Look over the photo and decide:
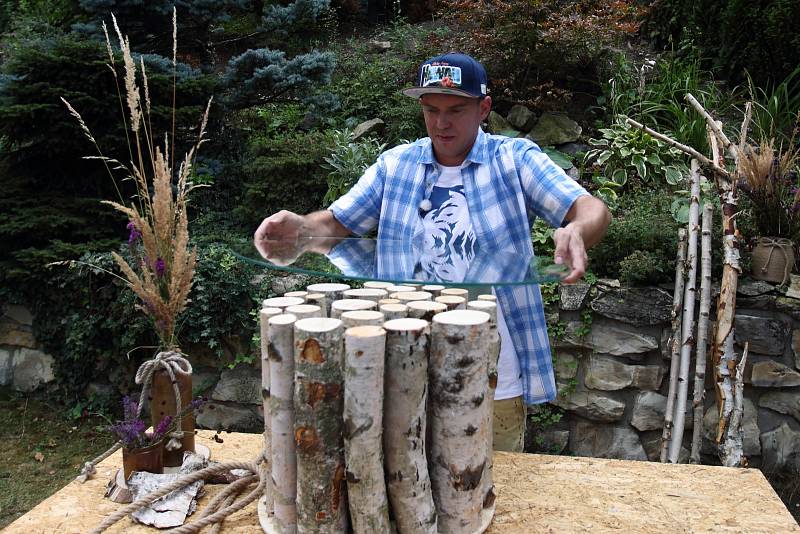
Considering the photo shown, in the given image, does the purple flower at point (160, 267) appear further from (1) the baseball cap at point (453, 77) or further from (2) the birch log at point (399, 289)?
(1) the baseball cap at point (453, 77)

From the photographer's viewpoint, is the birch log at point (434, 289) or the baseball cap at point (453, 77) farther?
the baseball cap at point (453, 77)

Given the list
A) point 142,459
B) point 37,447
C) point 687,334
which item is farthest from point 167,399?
point 37,447

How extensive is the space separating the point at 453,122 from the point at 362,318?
106 cm

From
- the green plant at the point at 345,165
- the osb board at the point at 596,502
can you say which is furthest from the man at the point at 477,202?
the green plant at the point at 345,165

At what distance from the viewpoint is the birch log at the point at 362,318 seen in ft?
4.57

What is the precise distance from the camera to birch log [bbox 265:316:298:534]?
143 cm

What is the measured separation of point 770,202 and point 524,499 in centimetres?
287

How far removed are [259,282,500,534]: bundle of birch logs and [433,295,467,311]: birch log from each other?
0.17 ft

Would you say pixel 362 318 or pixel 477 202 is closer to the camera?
pixel 362 318

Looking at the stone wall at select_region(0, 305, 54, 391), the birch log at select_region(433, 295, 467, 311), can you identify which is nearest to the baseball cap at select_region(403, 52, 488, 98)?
the birch log at select_region(433, 295, 467, 311)

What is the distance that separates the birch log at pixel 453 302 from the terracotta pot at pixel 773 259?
109 inches

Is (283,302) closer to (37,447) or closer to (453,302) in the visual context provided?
(453,302)

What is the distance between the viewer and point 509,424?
87.5 inches

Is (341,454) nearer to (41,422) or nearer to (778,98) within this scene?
(41,422)
